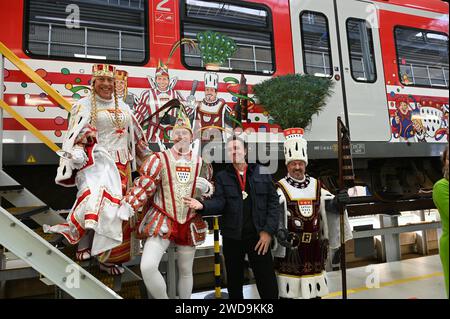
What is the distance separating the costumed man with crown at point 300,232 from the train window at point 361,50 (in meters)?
2.31

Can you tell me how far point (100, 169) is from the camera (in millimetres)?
2232

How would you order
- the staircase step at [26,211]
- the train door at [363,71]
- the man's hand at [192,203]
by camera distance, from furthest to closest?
the train door at [363,71] < the staircase step at [26,211] < the man's hand at [192,203]

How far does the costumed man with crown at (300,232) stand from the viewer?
245cm

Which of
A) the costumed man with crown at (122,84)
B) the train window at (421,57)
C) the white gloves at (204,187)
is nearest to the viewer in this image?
the white gloves at (204,187)

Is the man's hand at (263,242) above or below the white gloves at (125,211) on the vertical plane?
below

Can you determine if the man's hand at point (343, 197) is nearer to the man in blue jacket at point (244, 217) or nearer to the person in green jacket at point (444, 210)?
the man in blue jacket at point (244, 217)

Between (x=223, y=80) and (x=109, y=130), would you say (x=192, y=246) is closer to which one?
(x=109, y=130)

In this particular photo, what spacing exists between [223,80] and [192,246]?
1978 millimetres

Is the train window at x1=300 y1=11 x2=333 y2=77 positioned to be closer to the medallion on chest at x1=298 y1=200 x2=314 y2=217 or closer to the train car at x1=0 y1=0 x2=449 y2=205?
the train car at x1=0 y1=0 x2=449 y2=205

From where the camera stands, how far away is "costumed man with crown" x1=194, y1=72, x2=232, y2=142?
3459mm

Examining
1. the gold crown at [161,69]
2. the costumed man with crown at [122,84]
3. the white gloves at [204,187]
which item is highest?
the gold crown at [161,69]

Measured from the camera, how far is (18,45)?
2908mm

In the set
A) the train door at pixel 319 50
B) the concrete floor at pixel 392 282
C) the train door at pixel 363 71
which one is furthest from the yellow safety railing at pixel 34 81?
the train door at pixel 363 71

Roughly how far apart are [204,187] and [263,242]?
571mm
